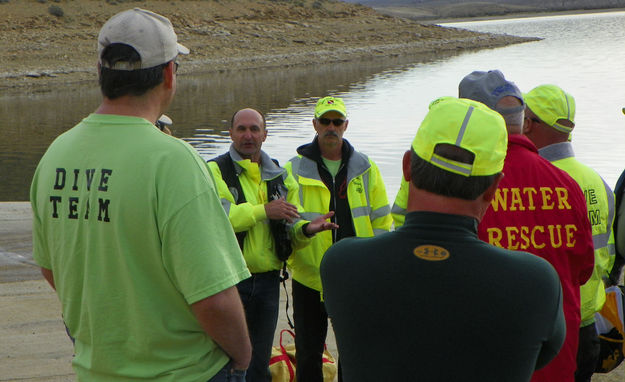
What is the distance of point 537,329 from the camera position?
1.92 metres

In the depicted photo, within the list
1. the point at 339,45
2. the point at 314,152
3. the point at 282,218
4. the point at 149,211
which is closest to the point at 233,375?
the point at 149,211

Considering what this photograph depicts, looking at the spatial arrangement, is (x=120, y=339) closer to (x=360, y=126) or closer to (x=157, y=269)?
(x=157, y=269)

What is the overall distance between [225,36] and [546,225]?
46801mm

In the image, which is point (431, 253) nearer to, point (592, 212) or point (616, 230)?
point (592, 212)

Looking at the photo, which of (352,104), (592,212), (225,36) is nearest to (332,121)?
(592,212)

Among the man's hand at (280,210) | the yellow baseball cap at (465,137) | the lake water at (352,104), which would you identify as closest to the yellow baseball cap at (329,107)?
the man's hand at (280,210)

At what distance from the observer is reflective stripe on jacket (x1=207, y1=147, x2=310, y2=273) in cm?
452

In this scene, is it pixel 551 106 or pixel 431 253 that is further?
pixel 551 106

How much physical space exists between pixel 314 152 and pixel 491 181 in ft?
9.96

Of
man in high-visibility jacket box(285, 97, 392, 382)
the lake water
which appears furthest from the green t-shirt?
the lake water

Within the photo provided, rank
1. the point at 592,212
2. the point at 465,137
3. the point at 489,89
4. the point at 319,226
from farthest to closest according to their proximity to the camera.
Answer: the point at 319,226 → the point at 592,212 → the point at 489,89 → the point at 465,137

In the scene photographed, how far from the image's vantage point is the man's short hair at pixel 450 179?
2012mm

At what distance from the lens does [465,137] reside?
2.05 meters

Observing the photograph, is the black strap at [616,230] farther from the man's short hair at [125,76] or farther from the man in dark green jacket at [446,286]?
the man's short hair at [125,76]
